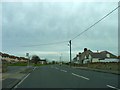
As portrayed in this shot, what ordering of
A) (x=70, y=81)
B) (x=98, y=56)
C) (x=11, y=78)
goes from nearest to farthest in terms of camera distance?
(x=70, y=81) → (x=11, y=78) → (x=98, y=56)

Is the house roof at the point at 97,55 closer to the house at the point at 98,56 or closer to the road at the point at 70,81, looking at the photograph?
the house at the point at 98,56

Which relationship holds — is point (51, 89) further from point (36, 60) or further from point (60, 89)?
point (36, 60)

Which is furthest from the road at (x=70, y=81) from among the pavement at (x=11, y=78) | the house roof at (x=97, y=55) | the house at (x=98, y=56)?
the house roof at (x=97, y=55)

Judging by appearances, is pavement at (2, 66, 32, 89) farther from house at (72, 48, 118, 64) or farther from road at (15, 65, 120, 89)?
house at (72, 48, 118, 64)

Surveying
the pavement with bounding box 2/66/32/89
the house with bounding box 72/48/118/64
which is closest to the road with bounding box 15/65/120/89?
the pavement with bounding box 2/66/32/89

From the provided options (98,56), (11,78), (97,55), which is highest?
(97,55)

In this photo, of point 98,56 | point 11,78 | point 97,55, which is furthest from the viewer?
point 97,55

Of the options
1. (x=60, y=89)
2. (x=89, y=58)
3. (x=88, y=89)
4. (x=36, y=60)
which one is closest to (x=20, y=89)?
(x=60, y=89)

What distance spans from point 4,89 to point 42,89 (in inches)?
79.9

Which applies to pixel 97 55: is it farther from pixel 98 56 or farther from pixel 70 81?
pixel 70 81

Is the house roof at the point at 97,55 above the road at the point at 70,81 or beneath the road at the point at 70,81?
above

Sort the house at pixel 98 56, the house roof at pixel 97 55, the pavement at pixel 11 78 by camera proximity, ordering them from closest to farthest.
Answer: the pavement at pixel 11 78, the house at pixel 98 56, the house roof at pixel 97 55

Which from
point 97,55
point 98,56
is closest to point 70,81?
point 98,56

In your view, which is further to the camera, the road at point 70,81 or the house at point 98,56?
the house at point 98,56
